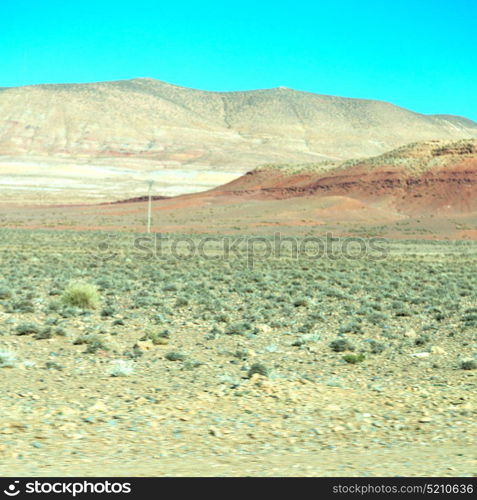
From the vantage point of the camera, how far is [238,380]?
34.6ft

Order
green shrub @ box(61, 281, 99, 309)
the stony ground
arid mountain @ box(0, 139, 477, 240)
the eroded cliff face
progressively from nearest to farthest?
the stony ground, green shrub @ box(61, 281, 99, 309), arid mountain @ box(0, 139, 477, 240), the eroded cliff face

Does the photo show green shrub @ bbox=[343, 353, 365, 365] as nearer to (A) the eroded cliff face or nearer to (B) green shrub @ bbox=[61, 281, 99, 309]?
(B) green shrub @ bbox=[61, 281, 99, 309]

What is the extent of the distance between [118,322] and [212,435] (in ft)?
26.7

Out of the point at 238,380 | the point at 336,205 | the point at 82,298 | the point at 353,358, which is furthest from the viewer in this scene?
the point at 336,205

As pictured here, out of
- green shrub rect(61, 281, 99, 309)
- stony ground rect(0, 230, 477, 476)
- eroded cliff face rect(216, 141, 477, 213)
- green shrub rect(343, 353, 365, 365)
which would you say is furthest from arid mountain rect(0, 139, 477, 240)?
green shrub rect(343, 353, 365, 365)

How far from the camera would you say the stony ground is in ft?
23.2

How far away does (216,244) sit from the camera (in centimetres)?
4881

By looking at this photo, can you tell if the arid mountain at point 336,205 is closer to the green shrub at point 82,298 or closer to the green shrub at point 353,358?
the green shrub at point 82,298

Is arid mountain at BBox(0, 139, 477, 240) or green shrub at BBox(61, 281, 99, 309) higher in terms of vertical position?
Result: arid mountain at BBox(0, 139, 477, 240)

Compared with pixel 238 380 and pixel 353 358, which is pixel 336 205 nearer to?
pixel 353 358

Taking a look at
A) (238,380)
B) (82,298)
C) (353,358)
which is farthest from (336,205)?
(238,380)
